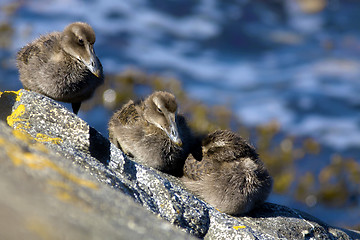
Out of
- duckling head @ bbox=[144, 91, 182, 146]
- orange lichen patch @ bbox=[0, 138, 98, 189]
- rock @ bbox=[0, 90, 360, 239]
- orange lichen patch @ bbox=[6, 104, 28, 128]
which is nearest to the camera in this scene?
rock @ bbox=[0, 90, 360, 239]

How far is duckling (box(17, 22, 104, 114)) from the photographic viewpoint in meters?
5.99

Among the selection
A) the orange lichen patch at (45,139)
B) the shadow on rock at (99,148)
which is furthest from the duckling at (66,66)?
the orange lichen patch at (45,139)

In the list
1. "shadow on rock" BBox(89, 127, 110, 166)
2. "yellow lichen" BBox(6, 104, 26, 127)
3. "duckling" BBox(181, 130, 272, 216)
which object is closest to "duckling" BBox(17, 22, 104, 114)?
"yellow lichen" BBox(6, 104, 26, 127)

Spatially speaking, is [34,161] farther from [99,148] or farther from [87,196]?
[99,148]

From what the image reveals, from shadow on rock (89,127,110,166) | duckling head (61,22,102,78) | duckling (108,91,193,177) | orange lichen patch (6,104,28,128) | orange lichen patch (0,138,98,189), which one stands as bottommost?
orange lichen patch (0,138,98,189)

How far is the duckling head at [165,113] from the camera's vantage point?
18.7 feet

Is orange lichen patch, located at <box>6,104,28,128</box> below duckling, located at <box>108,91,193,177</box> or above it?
below

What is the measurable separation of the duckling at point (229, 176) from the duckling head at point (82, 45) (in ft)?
6.00

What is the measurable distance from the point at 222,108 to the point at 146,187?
46.7ft

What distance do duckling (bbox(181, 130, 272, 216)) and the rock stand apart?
212mm

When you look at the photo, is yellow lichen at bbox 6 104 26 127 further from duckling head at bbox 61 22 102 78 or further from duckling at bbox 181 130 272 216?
duckling at bbox 181 130 272 216

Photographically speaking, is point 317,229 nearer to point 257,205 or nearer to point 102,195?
point 257,205

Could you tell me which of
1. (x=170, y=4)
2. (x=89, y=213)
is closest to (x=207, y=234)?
(x=89, y=213)

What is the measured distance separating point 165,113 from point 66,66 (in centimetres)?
154
